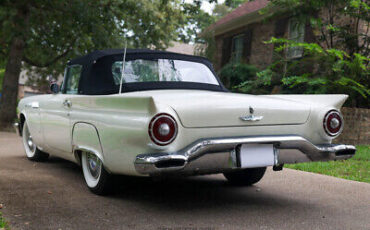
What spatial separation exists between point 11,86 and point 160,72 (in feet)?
35.3

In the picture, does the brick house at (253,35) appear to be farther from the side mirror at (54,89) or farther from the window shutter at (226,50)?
the side mirror at (54,89)

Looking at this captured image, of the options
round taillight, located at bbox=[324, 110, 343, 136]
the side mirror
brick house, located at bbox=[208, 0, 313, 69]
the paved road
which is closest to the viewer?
the paved road

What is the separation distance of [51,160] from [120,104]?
11.4 feet

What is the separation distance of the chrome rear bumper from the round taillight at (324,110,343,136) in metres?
0.13

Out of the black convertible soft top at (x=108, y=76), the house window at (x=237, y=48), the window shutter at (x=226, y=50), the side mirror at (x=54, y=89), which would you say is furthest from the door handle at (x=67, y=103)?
the window shutter at (x=226, y=50)

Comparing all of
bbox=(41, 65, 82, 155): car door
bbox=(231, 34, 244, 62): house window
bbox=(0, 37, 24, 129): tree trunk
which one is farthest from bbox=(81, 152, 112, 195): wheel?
bbox=(231, 34, 244, 62): house window

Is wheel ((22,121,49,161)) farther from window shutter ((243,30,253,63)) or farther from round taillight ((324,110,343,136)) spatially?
window shutter ((243,30,253,63))

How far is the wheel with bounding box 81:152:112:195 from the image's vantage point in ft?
12.5

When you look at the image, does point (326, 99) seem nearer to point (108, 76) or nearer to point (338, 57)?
point (108, 76)

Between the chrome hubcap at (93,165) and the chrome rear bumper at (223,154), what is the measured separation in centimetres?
108

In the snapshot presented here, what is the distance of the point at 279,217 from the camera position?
11.0 feet

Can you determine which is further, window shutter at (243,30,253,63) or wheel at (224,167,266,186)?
Result: window shutter at (243,30,253,63)

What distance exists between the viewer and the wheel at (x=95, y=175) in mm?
3808

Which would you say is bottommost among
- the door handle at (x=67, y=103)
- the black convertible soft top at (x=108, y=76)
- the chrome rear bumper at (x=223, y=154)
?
the chrome rear bumper at (x=223, y=154)
